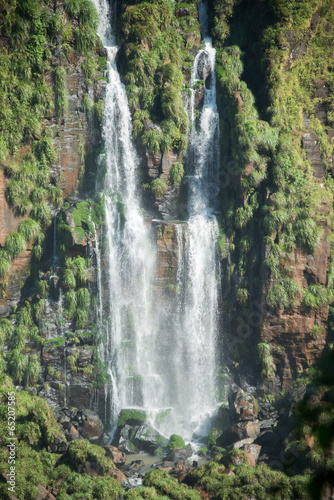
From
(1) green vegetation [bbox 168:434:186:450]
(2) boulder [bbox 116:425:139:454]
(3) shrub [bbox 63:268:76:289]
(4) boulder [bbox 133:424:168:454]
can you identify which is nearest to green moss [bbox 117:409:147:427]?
(2) boulder [bbox 116:425:139:454]

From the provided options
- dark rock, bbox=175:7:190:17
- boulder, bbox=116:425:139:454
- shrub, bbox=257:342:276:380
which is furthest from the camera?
dark rock, bbox=175:7:190:17

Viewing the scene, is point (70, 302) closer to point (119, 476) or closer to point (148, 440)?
point (148, 440)

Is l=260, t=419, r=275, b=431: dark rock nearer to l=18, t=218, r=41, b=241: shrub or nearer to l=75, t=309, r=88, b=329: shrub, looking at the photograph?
l=75, t=309, r=88, b=329: shrub

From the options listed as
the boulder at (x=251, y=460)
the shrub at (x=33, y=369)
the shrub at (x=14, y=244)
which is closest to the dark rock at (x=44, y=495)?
the boulder at (x=251, y=460)

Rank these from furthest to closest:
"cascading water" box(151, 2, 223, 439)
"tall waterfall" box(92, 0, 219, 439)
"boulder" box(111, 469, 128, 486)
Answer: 1. "cascading water" box(151, 2, 223, 439)
2. "tall waterfall" box(92, 0, 219, 439)
3. "boulder" box(111, 469, 128, 486)

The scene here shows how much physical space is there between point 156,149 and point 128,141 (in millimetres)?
1540

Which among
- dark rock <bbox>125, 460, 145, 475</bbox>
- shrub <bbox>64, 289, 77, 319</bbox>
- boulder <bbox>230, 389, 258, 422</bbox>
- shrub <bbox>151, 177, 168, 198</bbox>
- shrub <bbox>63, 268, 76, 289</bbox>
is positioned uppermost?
shrub <bbox>151, 177, 168, 198</bbox>

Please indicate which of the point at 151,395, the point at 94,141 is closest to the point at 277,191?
the point at 94,141

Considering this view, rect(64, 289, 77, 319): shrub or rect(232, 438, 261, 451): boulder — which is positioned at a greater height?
rect(64, 289, 77, 319): shrub

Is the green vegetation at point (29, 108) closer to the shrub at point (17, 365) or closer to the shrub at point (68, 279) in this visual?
the shrub at point (68, 279)

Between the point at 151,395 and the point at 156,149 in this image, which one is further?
the point at 156,149

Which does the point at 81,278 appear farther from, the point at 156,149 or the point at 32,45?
the point at 32,45

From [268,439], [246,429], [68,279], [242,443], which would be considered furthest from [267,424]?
[68,279]

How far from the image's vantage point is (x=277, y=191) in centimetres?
2094
